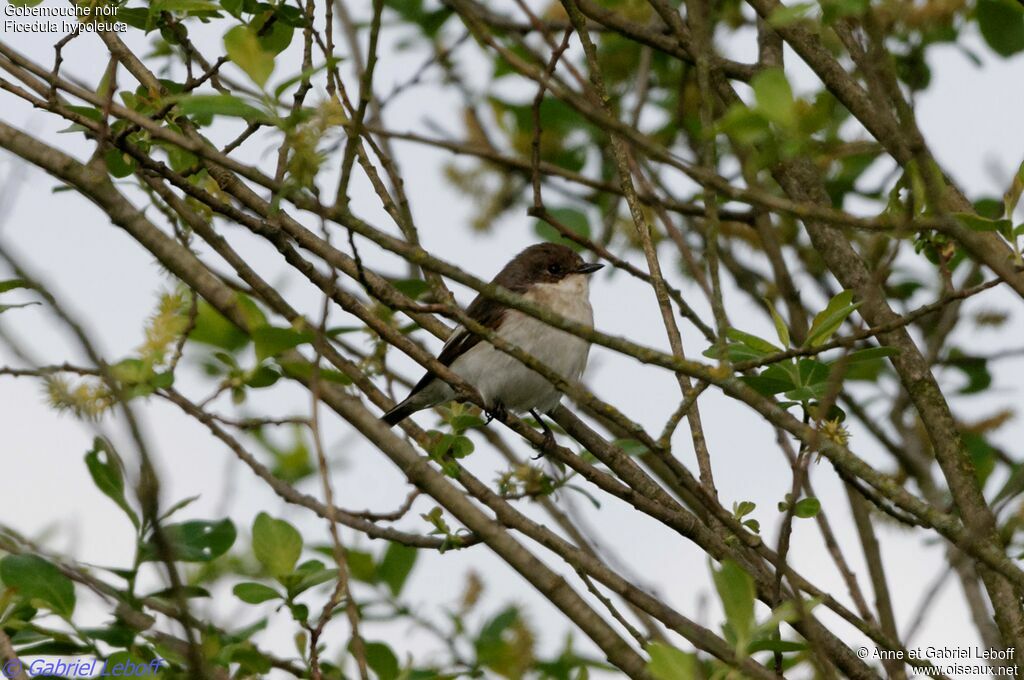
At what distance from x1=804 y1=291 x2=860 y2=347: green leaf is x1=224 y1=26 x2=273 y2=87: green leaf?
1591mm

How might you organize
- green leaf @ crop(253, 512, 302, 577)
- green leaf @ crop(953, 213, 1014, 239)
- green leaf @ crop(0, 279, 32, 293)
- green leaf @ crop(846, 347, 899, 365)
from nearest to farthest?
green leaf @ crop(953, 213, 1014, 239) < green leaf @ crop(846, 347, 899, 365) < green leaf @ crop(0, 279, 32, 293) < green leaf @ crop(253, 512, 302, 577)

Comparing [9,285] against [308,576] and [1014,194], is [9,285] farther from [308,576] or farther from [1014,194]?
[1014,194]

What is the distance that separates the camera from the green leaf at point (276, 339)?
3.19 metres

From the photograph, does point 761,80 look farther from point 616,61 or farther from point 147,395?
point 616,61

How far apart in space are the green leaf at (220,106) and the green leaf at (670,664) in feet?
5.05

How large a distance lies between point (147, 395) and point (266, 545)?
0.83m

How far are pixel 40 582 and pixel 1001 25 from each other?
4.22m

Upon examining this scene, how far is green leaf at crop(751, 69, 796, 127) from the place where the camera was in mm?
2795

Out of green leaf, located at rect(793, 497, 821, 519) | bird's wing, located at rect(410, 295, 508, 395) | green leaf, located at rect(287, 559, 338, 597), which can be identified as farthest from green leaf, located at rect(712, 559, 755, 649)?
bird's wing, located at rect(410, 295, 508, 395)

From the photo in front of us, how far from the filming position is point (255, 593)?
12.8ft

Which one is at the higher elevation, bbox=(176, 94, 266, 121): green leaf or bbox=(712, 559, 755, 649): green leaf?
bbox=(176, 94, 266, 121): green leaf

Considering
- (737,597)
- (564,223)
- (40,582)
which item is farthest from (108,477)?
(564,223)

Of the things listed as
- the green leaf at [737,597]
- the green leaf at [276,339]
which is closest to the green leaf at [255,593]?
the green leaf at [276,339]

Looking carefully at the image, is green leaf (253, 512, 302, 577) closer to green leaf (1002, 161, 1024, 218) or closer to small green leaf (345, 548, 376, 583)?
small green leaf (345, 548, 376, 583)
